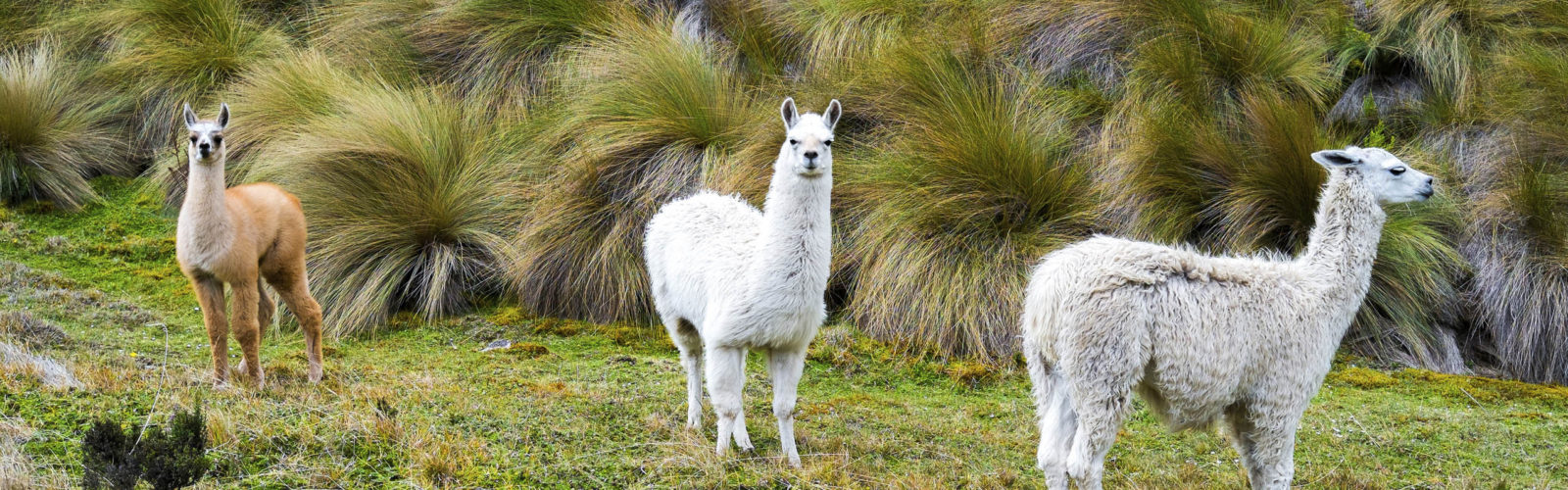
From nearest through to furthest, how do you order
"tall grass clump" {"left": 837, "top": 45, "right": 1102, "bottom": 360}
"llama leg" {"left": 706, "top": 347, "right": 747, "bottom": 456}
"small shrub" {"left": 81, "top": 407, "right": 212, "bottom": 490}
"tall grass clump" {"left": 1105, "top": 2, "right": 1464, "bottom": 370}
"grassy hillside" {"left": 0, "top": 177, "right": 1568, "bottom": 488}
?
"small shrub" {"left": 81, "top": 407, "right": 212, "bottom": 490}, "grassy hillside" {"left": 0, "top": 177, "right": 1568, "bottom": 488}, "llama leg" {"left": 706, "top": 347, "right": 747, "bottom": 456}, "tall grass clump" {"left": 837, "top": 45, "right": 1102, "bottom": 360}, "tall grass clump" {"left": 1105, "top": 2, "right": 1464, "bottom": 370}

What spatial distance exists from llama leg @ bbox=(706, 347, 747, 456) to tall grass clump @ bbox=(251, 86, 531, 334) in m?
3.94

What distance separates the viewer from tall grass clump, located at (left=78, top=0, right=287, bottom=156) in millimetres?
11773

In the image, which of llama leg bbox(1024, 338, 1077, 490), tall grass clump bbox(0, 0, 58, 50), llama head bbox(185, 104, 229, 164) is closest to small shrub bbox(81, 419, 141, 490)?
llama head bbox(185, 104, 229, 164)

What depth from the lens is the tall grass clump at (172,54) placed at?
11.8 meters

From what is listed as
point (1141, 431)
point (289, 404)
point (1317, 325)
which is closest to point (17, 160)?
point (289, 404)

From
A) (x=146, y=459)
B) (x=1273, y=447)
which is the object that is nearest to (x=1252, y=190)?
(x=1273, y=447)

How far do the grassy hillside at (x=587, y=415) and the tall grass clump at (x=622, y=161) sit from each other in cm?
29

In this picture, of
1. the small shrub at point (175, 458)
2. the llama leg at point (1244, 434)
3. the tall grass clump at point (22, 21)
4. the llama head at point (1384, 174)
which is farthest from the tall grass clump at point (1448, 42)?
the tall grass clump at point (22, 21)

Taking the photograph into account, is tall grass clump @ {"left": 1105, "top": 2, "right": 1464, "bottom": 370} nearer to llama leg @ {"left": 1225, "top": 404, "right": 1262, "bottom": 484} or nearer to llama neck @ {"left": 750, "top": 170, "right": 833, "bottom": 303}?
llama leg @ {"left": 1225, "top": 404, "right": 1262, "bottom": 484}

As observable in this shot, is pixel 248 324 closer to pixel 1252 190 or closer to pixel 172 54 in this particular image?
pixel 1252 190

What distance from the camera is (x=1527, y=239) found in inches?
324

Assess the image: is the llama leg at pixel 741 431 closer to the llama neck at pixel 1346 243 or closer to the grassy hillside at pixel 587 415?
the grassy hillside at pixel 587 415

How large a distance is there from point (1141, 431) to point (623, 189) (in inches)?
168

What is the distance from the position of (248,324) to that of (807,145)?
295cm
